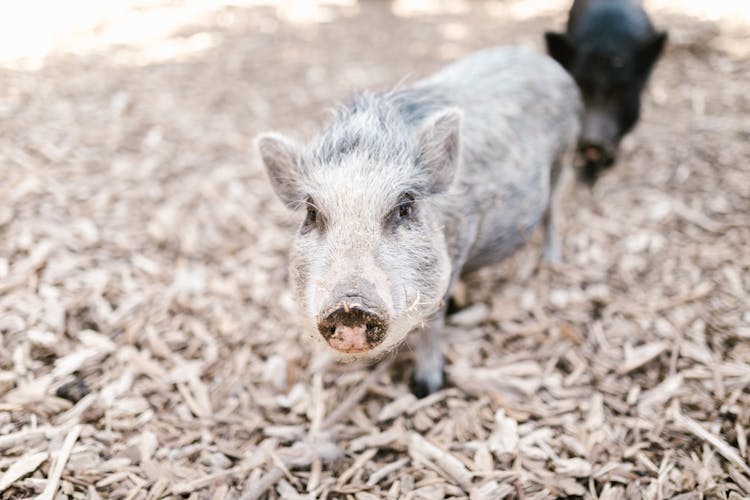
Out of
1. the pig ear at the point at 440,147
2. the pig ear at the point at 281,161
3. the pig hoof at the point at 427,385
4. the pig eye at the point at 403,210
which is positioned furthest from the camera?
the pig hoof at the point at 427,385

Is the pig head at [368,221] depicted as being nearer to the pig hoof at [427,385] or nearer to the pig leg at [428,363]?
the pig leg at [428,363]

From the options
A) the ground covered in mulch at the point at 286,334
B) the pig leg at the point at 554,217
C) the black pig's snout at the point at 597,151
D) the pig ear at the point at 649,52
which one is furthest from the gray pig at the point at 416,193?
the pig ear at the point at 649,52

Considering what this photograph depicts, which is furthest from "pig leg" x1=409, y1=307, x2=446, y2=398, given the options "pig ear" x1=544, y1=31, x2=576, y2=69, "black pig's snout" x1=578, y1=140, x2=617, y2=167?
"pig ear" x1=544, y1=31, x2=576, y2=69

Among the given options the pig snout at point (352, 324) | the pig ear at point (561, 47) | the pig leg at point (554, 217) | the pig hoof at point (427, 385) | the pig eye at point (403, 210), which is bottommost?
the pig hoof at point (427, 385)

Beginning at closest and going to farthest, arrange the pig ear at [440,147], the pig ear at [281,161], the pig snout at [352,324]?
the pig snout at [352,324]
the pig ear at [440,147]
the pig ear at [281,161]

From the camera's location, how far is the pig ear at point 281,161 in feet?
9.29

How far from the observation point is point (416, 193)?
106 inches

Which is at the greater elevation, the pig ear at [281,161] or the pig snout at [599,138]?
the pig ear at [281,161]

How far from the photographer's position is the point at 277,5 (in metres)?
9.02

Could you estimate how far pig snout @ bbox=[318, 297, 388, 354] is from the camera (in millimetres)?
2123

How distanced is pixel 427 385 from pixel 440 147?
1.50 m

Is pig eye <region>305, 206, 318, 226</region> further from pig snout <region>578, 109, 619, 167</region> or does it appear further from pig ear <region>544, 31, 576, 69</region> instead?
pig ear <region>544, 31, 576, 69</region>

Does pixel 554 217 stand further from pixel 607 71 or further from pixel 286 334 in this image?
pixel 286 334

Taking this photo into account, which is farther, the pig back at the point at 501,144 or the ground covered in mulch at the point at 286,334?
the pig back at the point at 501,144
